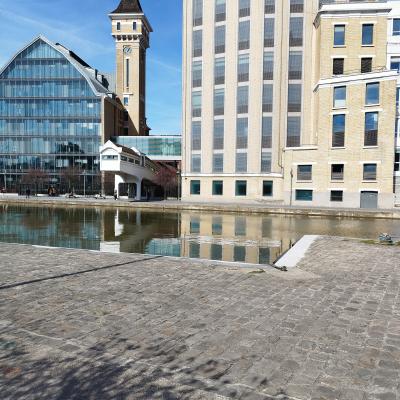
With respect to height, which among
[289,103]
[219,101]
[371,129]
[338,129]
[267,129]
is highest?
[219,101]

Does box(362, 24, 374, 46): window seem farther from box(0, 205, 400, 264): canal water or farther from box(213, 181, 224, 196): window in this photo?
box(0, 205, 400, 264): canal water

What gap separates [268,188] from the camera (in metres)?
44.1

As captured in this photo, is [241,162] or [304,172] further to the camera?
[241,162]

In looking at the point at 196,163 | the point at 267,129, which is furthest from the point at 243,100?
the point at 196,163

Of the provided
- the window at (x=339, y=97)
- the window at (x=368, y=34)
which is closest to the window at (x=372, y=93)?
the window at (x=339, y=97)

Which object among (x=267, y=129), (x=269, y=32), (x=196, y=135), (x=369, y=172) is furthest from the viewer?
(x=196, y=135)

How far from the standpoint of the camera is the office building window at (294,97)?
142 ft

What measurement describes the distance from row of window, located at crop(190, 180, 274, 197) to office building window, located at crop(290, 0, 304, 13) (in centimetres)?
2080

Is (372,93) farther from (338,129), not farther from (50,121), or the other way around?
(50,121)

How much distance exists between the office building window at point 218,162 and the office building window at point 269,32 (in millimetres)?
14536

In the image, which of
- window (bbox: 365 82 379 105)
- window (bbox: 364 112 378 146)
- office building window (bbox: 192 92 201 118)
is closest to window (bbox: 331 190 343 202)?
window (bbox: 364 112 378 146)

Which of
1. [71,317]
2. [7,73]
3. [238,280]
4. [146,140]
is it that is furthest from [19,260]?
[7,73]

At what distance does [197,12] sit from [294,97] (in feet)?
55.2

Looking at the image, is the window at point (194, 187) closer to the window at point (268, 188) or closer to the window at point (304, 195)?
the window at point (268, 188)
